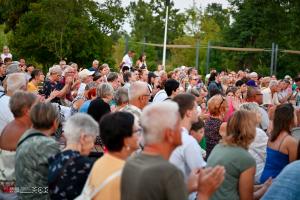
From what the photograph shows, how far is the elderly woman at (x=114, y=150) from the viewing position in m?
5.19

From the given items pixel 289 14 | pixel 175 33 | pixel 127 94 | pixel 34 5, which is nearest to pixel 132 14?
pixel 175 33

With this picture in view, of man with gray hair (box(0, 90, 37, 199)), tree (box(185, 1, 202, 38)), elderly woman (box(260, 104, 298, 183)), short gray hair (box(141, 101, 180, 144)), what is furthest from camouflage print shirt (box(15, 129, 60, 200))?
tree (box(185, 1, 202, 38))

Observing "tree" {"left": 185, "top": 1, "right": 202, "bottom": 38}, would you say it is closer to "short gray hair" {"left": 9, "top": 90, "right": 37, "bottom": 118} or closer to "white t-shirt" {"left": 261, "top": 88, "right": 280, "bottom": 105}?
"white t-shirt" {"left": 261, "top": 88, "right": 280, "bottom": 105}

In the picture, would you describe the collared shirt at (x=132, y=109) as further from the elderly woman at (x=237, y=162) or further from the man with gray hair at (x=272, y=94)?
the man with gray hair at (x=272, y=94)

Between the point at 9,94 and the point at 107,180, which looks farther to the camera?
the point at 9,94

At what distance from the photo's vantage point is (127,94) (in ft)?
30.9

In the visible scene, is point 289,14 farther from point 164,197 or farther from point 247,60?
point 164,197

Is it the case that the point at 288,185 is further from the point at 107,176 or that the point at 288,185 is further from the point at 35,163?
the point at 35,163

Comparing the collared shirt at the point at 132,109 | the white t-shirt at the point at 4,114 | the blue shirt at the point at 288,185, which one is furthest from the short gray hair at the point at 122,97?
the blue shirt at the point at 288,185

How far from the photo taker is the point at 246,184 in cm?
657

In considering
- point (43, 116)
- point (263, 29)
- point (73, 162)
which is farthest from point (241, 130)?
point (263, 29)

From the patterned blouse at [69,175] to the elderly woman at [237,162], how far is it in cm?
144

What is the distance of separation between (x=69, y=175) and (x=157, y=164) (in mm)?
1576

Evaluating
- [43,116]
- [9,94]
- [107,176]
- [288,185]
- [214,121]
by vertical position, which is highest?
[43,116]
